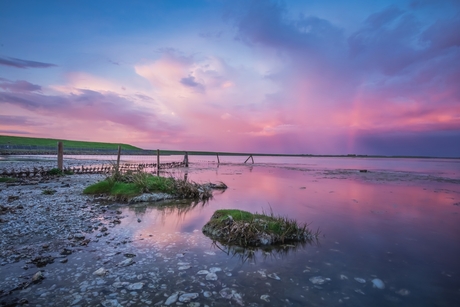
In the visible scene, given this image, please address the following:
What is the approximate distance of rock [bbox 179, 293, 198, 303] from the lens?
4961mm

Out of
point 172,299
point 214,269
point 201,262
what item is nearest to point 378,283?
point 214,269

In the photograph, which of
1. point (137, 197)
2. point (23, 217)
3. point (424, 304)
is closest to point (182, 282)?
point (424, 304)

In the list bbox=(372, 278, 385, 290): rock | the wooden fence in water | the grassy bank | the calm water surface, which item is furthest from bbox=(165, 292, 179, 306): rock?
the wooden fence in water

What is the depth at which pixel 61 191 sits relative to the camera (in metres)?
17.1

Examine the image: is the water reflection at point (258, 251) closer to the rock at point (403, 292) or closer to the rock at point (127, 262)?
the rock at point (127, 262)

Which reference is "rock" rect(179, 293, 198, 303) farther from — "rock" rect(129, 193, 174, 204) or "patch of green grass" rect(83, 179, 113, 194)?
"patch of green grass" rect(83, 179, 113, 194)

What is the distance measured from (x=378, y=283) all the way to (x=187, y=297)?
471 cm

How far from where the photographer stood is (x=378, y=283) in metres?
6.02

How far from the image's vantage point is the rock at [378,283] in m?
5.83

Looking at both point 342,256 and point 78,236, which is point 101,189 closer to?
point 78,236

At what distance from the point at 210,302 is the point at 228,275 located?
1.33 meters

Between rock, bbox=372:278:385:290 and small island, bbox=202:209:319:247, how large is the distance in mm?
3125

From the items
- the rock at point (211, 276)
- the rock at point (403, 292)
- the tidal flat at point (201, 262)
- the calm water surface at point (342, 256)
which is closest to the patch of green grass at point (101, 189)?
the tidal flat at point (201, 262)

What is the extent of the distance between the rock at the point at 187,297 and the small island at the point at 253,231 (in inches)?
137
